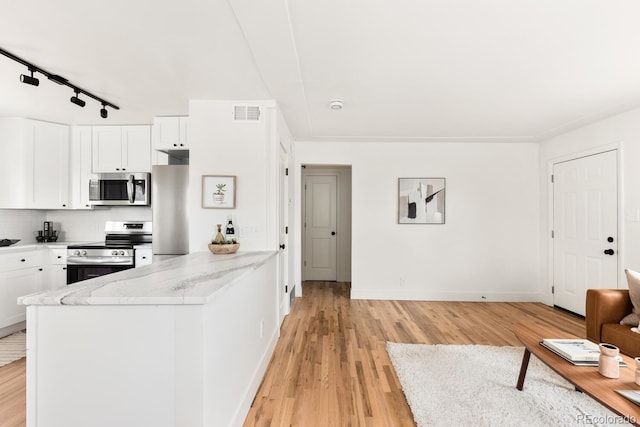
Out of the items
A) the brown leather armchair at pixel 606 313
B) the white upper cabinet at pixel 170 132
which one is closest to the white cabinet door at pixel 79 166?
the white upper cabinet at pixel 170 132

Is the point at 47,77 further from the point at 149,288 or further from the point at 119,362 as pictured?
the point at 119,362

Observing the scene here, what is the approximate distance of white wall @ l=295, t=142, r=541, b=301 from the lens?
4355mm

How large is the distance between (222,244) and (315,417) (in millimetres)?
1531

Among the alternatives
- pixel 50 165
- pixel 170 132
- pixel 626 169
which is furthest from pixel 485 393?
pixel 50 165

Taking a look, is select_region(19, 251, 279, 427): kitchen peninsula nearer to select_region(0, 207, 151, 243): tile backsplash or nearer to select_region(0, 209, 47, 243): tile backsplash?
select_region(0, 207, 151, 243): tile backsplash

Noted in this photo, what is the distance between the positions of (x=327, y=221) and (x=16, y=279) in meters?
4.33

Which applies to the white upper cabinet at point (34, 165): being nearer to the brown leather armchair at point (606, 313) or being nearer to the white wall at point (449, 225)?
the white wall at point (449, 225)

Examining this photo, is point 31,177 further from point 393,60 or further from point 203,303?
point 393,60

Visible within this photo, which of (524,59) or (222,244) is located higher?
(524,59)

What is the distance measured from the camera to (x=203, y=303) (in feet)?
3.84

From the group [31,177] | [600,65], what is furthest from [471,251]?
[31,177]

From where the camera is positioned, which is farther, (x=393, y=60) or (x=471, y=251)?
(x=471, y=251)

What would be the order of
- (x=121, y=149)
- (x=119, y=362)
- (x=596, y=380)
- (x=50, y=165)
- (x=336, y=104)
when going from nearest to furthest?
(x=119, y=362)
(x=596, y=380)
(x=336, y=104)
(x=50, y=165)
(x=121, y=149)

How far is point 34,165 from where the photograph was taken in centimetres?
345
